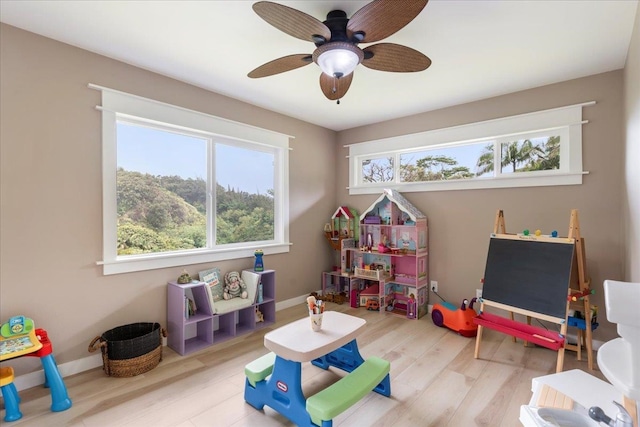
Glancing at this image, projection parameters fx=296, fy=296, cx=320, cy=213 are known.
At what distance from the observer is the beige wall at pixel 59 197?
79.7 inches


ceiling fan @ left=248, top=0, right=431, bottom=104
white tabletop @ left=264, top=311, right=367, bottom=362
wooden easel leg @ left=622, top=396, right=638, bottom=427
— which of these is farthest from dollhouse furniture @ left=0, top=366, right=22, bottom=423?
wooden easel leg @ left=622, top=396, right=638, bottom=427

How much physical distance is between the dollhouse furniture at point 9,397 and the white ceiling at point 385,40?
7.37ft

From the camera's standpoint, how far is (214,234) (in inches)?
125

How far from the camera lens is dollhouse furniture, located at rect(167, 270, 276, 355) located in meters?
2.65

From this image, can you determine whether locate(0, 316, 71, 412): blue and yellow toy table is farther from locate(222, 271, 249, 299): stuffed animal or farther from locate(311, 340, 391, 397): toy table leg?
locate(311, 340, 391, 397): toy table leg

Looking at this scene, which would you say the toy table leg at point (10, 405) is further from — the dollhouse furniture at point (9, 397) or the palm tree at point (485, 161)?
the palm tree at point (485, 161)

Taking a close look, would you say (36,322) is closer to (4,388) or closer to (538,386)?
(4,388)

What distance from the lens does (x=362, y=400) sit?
6.54 ft

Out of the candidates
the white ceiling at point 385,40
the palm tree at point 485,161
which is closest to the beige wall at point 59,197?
the white ceiling at point 385,40

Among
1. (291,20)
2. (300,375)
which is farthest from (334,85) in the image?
(300,375)

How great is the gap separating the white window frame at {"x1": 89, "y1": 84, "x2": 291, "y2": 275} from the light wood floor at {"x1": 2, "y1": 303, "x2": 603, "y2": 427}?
2.83 feet

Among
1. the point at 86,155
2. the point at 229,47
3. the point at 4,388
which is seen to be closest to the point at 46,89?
the point at 86,155

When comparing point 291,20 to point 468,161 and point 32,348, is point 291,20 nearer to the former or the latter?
point 32,348

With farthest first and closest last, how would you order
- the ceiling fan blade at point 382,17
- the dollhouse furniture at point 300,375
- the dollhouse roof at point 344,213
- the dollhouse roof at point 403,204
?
the dollhouse roof at point 344,213, the dollhouse roof at point 403,204, the dollhouse furniture at point 300,375, the ceiling fan blade at point 382,17
